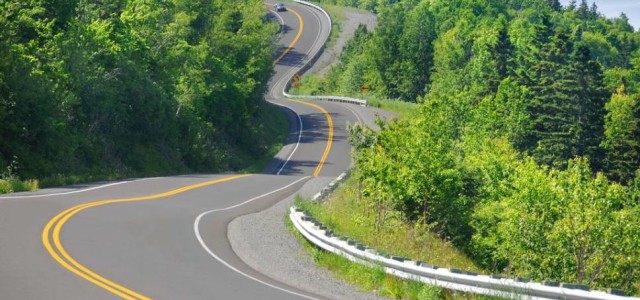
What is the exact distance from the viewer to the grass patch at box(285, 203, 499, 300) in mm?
17438

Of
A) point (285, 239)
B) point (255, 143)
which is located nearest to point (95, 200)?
point (285, 239)

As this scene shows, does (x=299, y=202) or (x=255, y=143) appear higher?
(x=299, y=202)

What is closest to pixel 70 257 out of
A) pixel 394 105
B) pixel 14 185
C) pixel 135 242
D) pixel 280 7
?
pixel 135 242

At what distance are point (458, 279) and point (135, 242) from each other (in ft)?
27.4

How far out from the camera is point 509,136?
82625 mm

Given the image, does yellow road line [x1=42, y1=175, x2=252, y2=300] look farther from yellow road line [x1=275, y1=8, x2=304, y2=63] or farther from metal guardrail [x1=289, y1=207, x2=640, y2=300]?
yellow road line [x1=275, y1=8, x2=304, y2=63]

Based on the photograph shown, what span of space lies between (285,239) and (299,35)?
417 feet

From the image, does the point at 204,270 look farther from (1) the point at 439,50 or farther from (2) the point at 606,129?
(1) the point at 439,50

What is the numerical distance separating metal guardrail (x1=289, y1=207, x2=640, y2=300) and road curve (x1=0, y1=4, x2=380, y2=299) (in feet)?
6.49

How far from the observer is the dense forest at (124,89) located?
128 ft

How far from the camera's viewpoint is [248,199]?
121ft

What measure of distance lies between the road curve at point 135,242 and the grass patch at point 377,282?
1648mm

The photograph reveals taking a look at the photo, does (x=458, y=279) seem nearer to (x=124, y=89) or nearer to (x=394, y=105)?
(x=124, y=89)

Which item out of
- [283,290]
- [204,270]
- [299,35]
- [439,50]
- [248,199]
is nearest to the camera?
[283,290]
